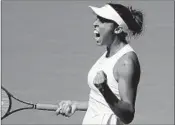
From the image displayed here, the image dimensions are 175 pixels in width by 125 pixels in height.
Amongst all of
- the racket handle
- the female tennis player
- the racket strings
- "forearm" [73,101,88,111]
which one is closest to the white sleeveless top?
the female tennis player

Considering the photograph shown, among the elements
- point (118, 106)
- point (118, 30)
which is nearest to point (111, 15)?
point (118, 30)

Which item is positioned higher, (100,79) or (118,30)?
(118,30)

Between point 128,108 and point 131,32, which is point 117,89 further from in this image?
point 131,32

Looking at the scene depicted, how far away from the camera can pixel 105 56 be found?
7.06ft

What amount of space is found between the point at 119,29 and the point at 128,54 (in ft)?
0.35

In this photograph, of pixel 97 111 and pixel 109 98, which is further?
pixel 97 111

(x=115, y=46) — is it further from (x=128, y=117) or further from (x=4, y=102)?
(x=4, y=102)

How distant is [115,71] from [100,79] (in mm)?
131

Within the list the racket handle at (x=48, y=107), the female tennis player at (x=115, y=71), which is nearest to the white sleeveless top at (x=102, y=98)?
the female tennis player at (x=115, y=71)

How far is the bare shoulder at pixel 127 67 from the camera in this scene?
2002 mm

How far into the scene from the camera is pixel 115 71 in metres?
2.03

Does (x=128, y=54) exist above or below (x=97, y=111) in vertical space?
above

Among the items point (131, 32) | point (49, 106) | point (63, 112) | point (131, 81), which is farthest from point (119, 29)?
point (49, 106)

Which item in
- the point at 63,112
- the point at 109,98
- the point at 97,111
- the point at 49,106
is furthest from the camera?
the point at 49,106
